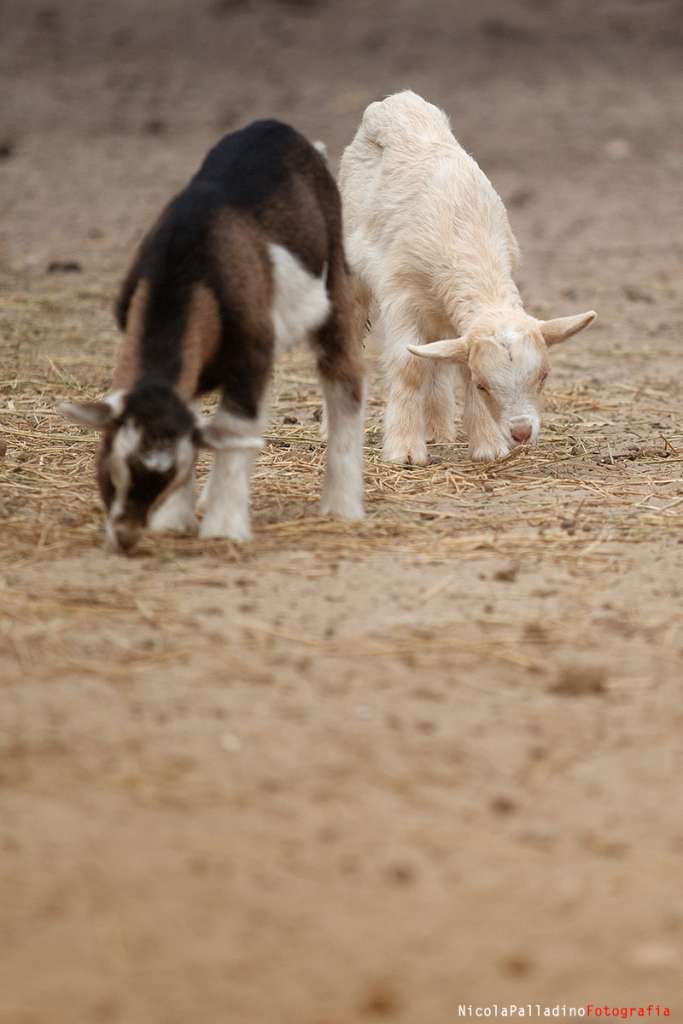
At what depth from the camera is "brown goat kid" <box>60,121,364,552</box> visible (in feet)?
19.9

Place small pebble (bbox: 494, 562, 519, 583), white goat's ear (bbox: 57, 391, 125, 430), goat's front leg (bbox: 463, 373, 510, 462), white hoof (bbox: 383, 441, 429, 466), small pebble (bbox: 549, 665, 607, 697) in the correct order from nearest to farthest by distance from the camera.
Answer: small pebble (bbox: 549, 665, 607, 697), white goat's ear (bbox: 57, 391, 125, 430), small pebble (bbox: 494, 562, 519, 583), goat's front leg (bbox: 463, 373, 510, 462), white hoof (bbox: 383, 441, 429, 466)

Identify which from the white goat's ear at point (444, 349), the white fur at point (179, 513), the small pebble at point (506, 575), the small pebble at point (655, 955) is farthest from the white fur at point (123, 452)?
the small pebble at point (655, 955)

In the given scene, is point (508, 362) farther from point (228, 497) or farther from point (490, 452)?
point (228, 497)

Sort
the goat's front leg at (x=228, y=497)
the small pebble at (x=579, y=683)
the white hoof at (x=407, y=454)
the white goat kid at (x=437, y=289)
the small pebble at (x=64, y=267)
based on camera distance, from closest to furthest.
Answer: the small pebble at (x=579, y=683)
the goat's front leg at (x=228, y=497)
the white goat kid at (x=437, y=289)
the white hoof at (x=407, y=454)
the small pebble at (x=64, y=267)

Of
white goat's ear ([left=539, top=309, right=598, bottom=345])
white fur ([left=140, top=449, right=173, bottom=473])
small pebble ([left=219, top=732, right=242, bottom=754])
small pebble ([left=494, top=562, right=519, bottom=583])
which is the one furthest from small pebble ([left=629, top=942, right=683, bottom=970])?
white goat's ear ([left=539, top=309, right=598, bottom=345])

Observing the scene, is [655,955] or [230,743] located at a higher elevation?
[230,743]

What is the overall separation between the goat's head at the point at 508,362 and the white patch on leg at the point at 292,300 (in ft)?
4.43

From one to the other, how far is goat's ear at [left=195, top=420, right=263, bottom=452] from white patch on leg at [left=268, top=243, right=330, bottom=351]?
A: 0.63m

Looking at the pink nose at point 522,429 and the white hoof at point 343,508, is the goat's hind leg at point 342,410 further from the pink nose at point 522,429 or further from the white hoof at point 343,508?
the pink nose at point 522,429

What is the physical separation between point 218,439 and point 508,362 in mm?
2433

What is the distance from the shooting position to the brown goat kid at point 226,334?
6.06 meters

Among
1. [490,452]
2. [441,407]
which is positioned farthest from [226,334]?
[441,407]

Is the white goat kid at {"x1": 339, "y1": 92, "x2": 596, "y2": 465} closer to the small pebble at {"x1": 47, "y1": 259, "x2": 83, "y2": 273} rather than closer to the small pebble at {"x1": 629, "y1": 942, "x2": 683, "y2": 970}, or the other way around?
the small pebble at {"x1": 629, "y1": 942, "x2": 683, "y2": 970}

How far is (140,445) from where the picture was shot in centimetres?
595
